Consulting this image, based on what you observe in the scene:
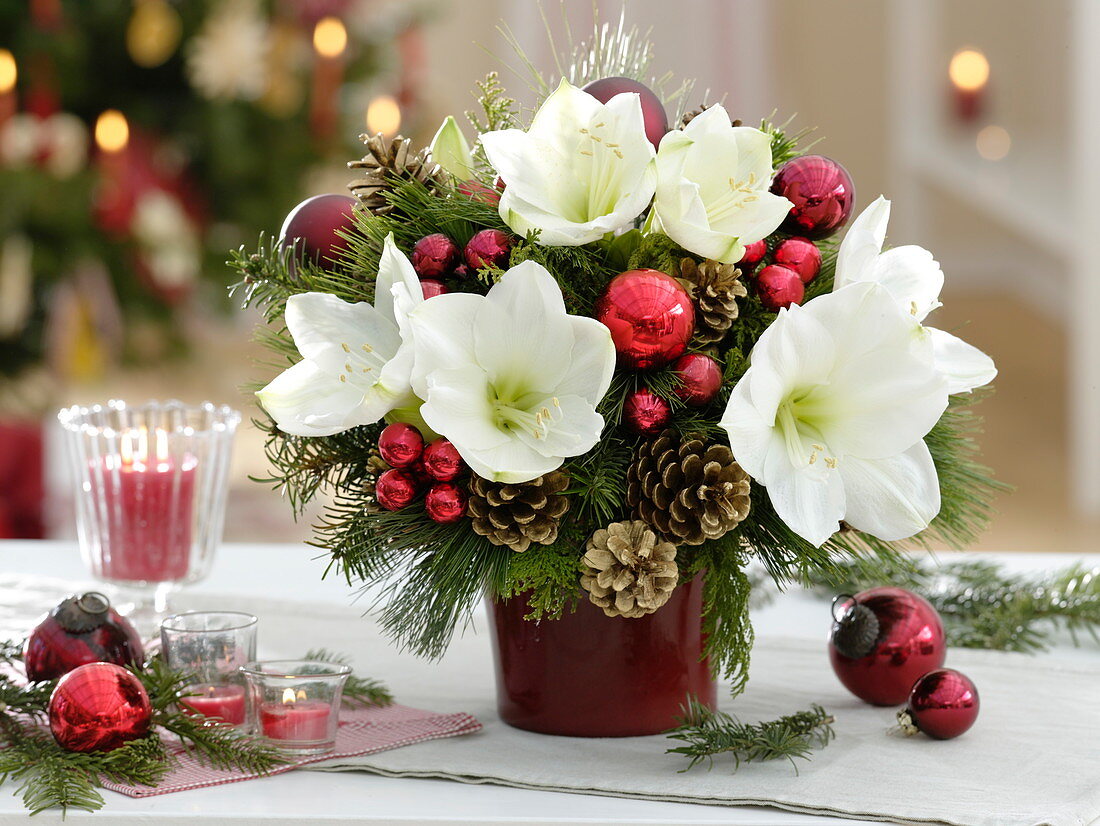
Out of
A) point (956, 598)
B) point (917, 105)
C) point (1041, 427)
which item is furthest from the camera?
point (917, 105)

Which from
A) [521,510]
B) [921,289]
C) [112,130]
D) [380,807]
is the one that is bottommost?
[380,807]

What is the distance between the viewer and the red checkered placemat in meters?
0.60

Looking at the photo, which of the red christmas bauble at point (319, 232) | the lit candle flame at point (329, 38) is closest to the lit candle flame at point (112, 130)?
the lit candle flame at point (329, 38)

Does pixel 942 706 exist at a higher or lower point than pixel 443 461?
lower

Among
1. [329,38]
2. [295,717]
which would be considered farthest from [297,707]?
[329,38]

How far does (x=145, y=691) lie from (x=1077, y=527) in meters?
2.64

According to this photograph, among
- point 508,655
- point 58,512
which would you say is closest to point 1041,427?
point 58,512

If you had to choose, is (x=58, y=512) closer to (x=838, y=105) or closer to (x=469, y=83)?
(x=469, y=83)

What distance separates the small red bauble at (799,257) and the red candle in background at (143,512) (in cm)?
41

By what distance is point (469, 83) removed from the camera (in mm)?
4762

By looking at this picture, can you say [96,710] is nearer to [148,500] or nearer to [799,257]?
[148,500]

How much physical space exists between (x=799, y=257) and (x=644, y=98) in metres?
0.11

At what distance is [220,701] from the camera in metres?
0.68

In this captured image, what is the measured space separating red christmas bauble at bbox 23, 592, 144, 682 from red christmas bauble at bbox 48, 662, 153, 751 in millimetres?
68
